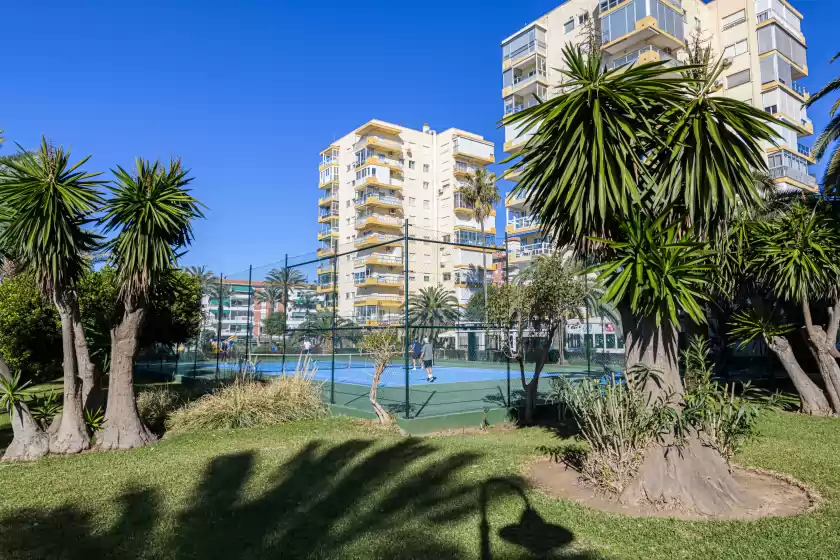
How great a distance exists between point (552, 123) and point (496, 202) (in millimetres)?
43473

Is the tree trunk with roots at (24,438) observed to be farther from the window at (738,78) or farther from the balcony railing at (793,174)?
the window at (738,78)

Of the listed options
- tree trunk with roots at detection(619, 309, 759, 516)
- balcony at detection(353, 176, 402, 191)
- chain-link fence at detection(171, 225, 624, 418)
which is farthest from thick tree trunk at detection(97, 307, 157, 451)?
balcony at detection(353, 176, 402, 191)

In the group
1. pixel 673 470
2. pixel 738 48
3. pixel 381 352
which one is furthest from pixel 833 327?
pixel 738 48

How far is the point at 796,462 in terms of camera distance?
→ 743 cm

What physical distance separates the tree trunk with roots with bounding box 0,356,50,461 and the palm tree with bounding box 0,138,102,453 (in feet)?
0.59

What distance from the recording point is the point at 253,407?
1098 centimetres

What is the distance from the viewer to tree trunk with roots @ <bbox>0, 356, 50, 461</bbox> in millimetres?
8461

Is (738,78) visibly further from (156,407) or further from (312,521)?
(312,521)

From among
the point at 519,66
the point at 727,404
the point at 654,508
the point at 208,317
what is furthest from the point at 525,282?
the point at 519,66

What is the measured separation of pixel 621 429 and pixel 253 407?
24.1ft

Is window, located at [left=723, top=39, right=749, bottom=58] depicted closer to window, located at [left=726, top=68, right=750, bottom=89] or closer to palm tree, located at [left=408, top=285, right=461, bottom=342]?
window, located at [left=726, top=68, right=750, bottom=89]

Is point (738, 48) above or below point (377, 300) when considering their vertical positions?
above

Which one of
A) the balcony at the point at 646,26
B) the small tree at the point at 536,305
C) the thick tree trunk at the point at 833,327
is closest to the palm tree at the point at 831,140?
the thick tree trunk at the point at 833,327

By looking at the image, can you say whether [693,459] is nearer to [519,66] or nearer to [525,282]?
[525,282]
